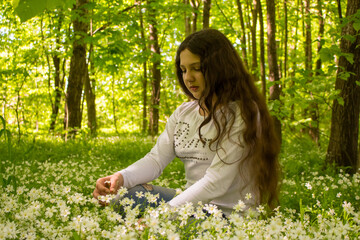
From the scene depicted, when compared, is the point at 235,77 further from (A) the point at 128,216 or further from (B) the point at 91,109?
(B) the point at 91,109

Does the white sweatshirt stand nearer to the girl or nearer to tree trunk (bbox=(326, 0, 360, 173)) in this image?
the girl

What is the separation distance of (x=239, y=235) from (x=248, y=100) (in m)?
1.32

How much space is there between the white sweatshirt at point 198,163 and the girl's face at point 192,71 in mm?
302

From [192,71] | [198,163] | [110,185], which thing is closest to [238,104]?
[192,71]

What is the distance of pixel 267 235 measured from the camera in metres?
1.67

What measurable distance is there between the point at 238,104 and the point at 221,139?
0.31 metres

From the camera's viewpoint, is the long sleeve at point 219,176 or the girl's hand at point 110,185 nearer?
the long sleeve at point 219,176

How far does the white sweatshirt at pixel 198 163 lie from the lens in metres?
2.34

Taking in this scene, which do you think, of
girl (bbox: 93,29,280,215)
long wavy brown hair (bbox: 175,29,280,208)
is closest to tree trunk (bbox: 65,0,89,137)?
girl (bbox: 93,29,280,215)

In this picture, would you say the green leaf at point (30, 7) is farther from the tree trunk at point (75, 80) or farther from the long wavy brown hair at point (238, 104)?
the tree trunk at point (75, 80)

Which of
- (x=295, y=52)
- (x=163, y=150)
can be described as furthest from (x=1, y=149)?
(x=295, y=52)

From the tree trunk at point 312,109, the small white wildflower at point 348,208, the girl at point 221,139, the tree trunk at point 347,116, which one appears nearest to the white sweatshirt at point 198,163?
the girl at point 221,139

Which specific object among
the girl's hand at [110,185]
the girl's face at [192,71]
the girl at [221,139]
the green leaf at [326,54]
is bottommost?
the girl's hand at [110,185]

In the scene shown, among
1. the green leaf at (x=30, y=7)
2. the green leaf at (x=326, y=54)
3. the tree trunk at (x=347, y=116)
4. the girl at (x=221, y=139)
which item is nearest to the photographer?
the green leaf at (x=30, y=7)
